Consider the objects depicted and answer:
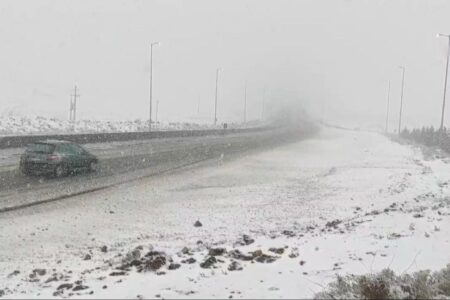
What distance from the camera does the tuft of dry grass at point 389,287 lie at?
6676 mm

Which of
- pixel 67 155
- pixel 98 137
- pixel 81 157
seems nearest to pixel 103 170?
pixel 81 157

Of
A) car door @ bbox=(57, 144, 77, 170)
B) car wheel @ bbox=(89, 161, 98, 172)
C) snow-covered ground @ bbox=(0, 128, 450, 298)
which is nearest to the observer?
snow-covered ground @ bbox=(0, 128, 450, 298)

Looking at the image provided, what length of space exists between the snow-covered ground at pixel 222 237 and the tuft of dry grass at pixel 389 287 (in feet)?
1.26

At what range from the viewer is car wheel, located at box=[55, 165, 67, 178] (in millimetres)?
22045

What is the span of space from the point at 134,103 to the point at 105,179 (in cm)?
13074

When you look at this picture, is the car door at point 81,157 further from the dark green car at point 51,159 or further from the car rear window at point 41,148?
the car rear window at point 41,148

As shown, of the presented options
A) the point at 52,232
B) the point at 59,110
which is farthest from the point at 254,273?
the point at 59,110

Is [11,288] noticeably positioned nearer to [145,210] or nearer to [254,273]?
[254,273]

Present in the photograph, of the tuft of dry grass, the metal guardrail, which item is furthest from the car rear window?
the tuft of dry grass

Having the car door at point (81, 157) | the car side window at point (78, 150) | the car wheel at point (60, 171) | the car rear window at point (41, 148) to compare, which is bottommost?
the car wheel at point (60, 171)

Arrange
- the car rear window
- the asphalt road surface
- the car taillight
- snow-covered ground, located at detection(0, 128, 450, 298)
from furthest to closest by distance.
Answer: the car rear window → the car taillight → the asphalt road surface → snow-covered ground, located at detection(0, 128, 450, 298)

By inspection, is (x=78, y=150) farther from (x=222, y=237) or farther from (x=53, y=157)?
(x=222, y=237)

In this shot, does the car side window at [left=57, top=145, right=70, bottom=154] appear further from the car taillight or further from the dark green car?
the car taillight

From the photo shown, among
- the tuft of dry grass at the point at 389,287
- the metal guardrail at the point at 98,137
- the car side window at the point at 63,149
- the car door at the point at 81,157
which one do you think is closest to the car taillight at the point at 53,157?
the car side window at the point at 63,149
